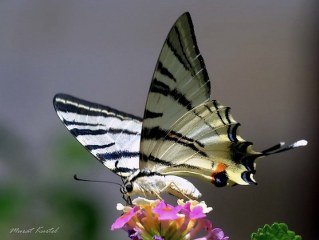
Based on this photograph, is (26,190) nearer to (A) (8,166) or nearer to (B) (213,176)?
(A) (8,166)

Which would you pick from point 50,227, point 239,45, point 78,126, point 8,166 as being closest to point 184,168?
point 78,126

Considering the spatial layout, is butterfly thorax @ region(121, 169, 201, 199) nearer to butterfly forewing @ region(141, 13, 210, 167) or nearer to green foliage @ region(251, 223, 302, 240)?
butterfly forewing @ region(141, 13, 210, 167)

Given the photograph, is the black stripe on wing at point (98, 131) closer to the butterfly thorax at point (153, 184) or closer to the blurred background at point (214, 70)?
the butterfly thorax at point (153, 184)

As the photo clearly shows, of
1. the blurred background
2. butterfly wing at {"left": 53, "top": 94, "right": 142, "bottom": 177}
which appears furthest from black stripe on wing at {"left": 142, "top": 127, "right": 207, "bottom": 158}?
the blurred background

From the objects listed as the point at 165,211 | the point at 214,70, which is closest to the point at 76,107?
the point at 165,211

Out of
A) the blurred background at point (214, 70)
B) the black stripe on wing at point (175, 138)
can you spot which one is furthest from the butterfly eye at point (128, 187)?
the blurred background at point (214, 70)

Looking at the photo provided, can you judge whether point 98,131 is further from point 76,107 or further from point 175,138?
point 175,138
